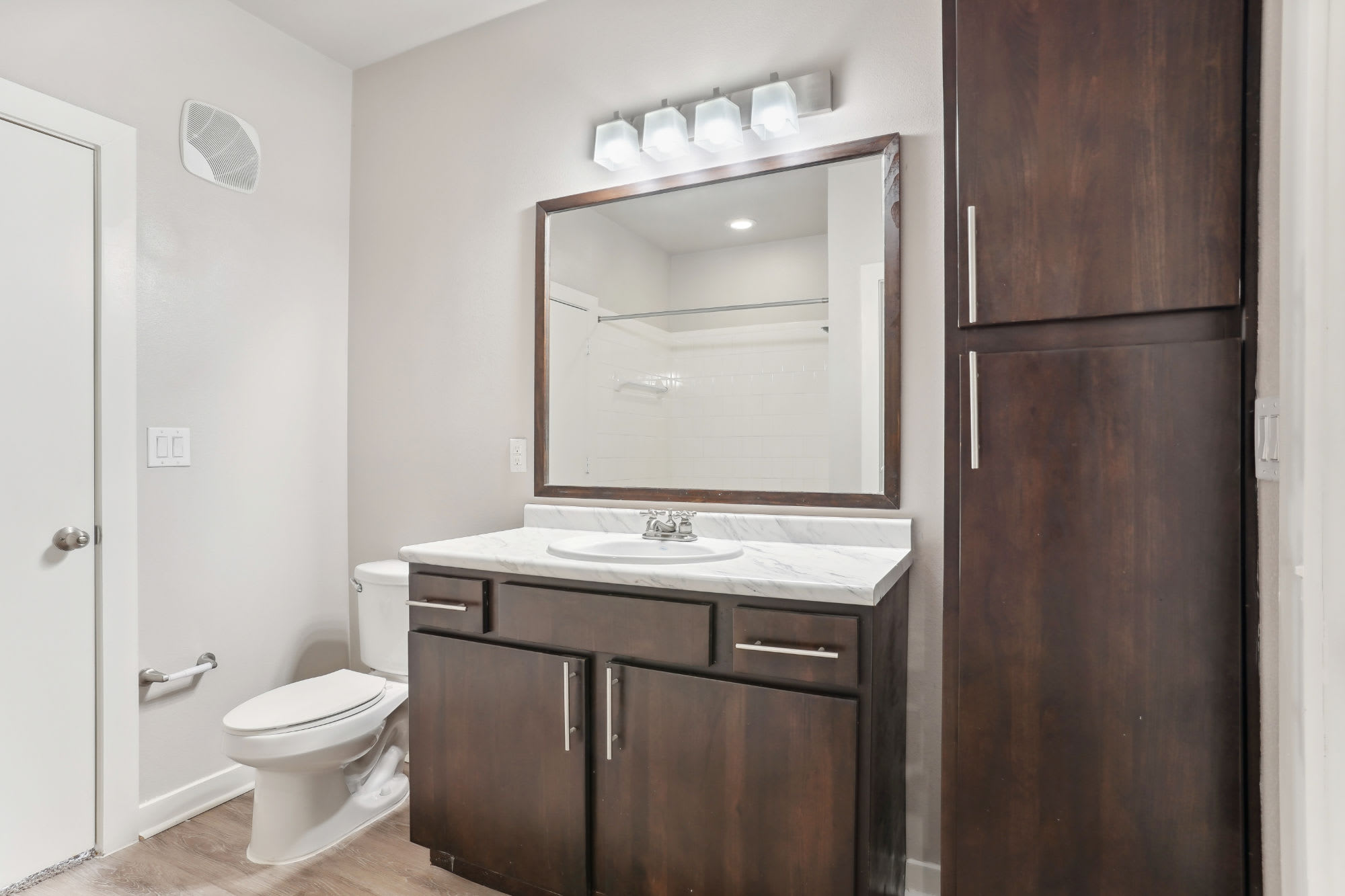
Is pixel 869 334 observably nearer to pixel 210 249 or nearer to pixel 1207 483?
pixel 1207 483

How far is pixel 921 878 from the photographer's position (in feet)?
5.82

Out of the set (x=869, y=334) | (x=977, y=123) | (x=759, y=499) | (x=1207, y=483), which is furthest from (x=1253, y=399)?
(x=759, y=499)

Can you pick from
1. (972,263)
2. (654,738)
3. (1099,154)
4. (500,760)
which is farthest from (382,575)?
(1099,154)

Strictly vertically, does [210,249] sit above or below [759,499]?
above

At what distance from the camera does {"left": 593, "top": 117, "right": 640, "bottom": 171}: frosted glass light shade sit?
209 centimetres

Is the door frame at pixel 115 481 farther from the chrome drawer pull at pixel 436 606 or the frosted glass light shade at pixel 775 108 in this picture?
the frosted glass light shade at pixel 775 108

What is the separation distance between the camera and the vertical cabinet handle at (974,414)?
51.1 inches

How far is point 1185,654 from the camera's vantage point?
1.16 meters

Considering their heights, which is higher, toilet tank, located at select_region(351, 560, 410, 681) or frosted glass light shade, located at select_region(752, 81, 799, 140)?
frosted glass light shade, located at select_region(752, 81, 799, 140)

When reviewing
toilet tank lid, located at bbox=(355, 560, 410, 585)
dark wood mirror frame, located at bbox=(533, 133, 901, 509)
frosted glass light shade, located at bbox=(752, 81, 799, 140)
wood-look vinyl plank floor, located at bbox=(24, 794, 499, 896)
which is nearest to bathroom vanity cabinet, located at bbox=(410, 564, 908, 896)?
wood-look vinyl plank floor, located at bbox=(24, 794, 499, 896)

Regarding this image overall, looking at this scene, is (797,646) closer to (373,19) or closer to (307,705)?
(307,705)

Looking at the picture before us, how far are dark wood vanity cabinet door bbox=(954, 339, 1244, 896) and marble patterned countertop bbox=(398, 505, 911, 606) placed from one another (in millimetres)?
267

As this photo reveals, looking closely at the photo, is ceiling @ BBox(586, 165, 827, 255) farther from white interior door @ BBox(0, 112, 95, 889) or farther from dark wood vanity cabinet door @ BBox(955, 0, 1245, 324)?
white interior door @ BBox(0, 112, 95, 889)

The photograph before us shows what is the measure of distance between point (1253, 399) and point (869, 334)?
85 cm
